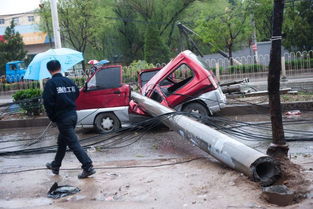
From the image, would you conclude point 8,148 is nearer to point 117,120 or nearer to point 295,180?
point 117,120

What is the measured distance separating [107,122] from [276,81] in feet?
20.2

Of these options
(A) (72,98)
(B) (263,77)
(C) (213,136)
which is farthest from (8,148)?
(B) (263,77)

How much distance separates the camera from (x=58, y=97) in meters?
6.25

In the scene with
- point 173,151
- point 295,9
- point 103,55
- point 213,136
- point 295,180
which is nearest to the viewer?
point 295,180

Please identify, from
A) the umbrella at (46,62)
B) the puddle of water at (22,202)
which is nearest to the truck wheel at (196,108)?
the umbrella at (46,62)

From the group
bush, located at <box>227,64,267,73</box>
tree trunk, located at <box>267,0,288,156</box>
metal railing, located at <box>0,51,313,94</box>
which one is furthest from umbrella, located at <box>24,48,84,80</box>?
bush, located at <box>227,64,267,73</box>

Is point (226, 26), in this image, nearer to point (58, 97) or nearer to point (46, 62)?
point (46, 62)

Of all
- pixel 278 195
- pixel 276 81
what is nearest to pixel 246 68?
pixel 276 81

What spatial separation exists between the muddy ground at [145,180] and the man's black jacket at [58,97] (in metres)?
1.10

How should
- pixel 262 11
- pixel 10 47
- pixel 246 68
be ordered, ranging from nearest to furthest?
pixel 246 68, pixel 262 11, pixel 10 47

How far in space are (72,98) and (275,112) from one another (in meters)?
3.15

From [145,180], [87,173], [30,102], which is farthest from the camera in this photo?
[30,102]

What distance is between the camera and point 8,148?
9.77 meters

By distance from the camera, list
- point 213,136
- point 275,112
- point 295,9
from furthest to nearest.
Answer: point 295,9 < point 213,136 < point 275,112
